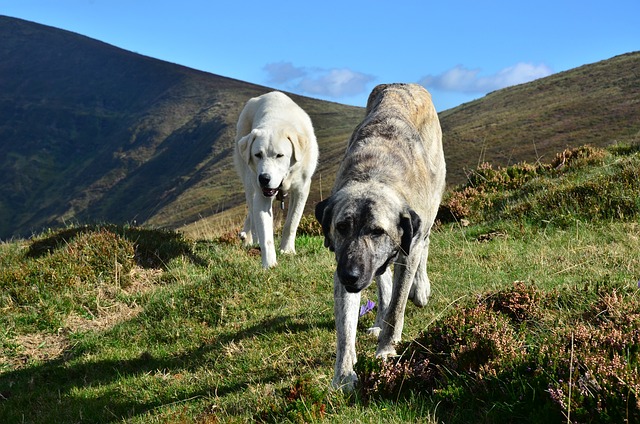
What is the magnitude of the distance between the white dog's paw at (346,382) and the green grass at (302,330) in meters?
0.16

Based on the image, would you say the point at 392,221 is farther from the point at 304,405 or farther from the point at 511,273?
the point at 511,273

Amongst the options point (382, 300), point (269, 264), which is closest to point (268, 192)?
point (269, 264)

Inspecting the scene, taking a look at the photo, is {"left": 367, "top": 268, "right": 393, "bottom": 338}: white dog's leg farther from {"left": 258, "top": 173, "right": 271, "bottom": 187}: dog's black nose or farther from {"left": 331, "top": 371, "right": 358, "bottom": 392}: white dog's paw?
{"left": 258, "top": 173, "right": 271, "bottom": 187}: dog's black nose

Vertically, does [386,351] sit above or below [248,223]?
below

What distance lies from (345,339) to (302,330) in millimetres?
1800

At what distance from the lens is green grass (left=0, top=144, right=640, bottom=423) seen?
388cm

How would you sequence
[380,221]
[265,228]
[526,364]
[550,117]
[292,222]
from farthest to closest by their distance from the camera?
[550,117], [292,222], [265,228], [380,221], [526,364]

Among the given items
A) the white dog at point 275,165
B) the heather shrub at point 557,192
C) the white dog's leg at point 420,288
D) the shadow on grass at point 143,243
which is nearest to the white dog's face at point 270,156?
the white dog at point 275,165

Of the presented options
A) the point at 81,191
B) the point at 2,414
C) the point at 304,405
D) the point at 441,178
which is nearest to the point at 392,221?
the point at 304,405

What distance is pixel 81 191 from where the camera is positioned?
17912cm

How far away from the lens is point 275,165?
397 inches

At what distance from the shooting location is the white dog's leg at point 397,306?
509 centimetres

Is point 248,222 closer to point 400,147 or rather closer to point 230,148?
point 400,147

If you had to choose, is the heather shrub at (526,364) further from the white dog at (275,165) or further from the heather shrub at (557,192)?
the white dog at (275,165)
